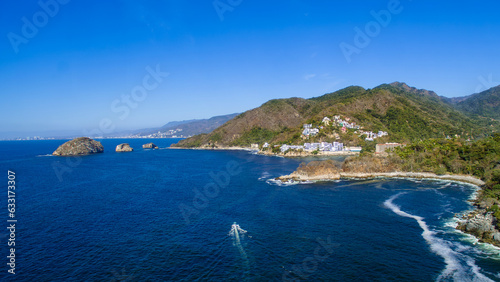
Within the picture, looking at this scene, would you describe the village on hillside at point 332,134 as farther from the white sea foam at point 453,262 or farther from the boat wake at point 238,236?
the boat wake at point 238,236

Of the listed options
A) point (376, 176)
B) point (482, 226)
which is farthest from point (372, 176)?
point (482, 226)

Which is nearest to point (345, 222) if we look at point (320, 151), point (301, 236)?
point (301, 236)

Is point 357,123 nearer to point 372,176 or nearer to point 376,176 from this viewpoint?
point 376,176

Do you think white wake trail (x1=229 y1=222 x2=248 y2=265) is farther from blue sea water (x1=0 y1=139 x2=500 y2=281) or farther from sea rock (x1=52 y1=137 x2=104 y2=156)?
sea rock (x1=52 y1=137 x2=104 y2=156)

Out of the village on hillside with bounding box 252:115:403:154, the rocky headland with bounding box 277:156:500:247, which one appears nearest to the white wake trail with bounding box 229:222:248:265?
the rocky headland with bounding box 277:156:500:247

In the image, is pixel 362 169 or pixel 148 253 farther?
pixel 362 169

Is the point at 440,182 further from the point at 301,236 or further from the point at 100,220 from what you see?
the point at 100,220
